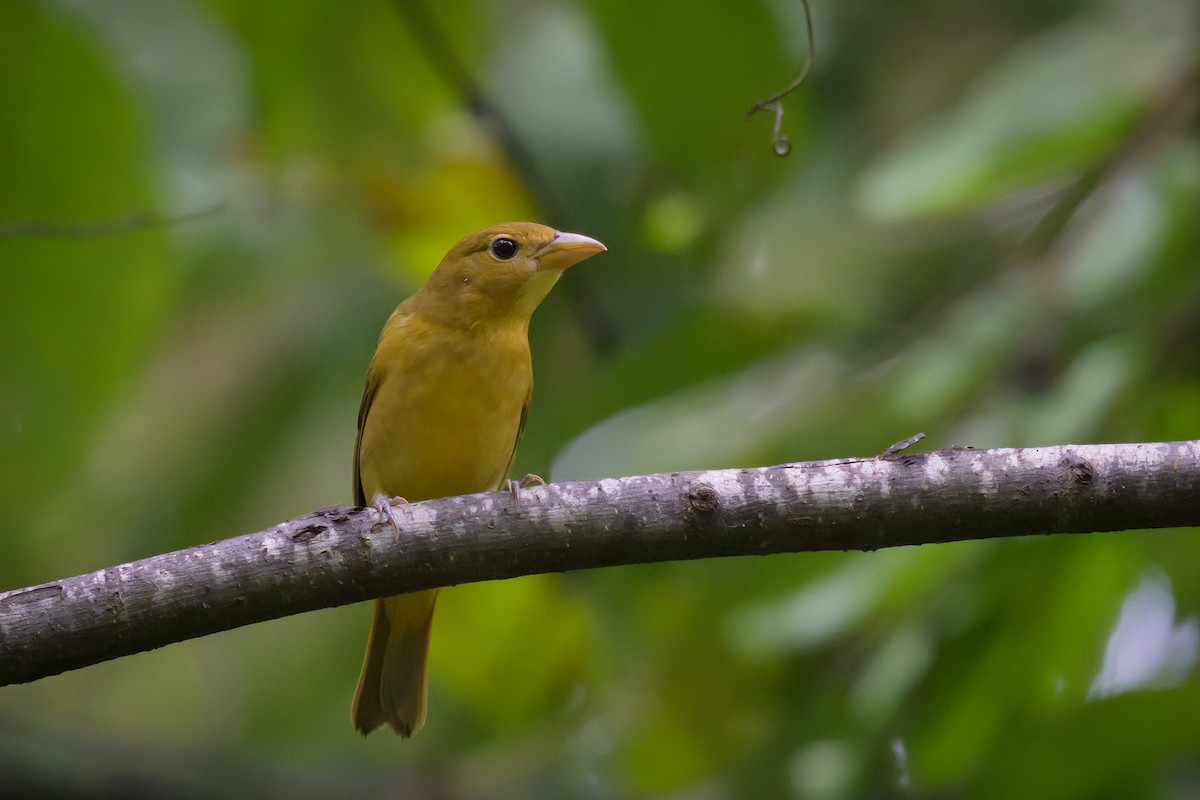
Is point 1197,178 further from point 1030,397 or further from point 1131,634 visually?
point 1131,634

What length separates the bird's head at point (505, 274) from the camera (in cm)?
401

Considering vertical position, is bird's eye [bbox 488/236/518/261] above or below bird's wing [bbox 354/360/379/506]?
above

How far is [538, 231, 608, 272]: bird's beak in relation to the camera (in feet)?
13.0

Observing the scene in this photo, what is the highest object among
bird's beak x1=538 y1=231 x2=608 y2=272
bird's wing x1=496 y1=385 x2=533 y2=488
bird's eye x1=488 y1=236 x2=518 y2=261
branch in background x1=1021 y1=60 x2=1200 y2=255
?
bird's eye x1=488 y1=236 x2=518 y2=261

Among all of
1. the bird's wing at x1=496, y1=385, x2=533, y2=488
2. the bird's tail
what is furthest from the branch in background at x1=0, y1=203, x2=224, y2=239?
the bird's tail

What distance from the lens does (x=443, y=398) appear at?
12.6 feet

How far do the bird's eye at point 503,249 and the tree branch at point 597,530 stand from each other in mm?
1664

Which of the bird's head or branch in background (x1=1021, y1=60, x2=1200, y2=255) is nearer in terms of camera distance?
the bird's head

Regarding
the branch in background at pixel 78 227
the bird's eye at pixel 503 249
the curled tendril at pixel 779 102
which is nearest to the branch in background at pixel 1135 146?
the curled tendril at pixel 779 102

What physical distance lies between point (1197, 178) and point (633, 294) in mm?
1731

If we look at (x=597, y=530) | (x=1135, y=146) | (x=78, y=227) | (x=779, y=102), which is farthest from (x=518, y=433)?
(x=1135, y=146)

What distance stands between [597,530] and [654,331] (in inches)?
72.3

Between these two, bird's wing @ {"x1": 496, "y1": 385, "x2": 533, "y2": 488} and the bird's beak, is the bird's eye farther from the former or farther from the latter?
bird's wing @ {"x1": 496, "y1": 385, "x2": 533, "y2": 488}

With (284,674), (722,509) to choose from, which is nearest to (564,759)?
(284,674)
